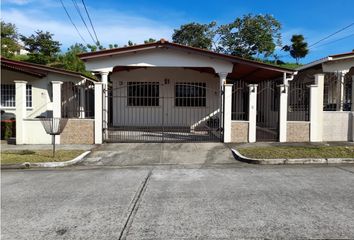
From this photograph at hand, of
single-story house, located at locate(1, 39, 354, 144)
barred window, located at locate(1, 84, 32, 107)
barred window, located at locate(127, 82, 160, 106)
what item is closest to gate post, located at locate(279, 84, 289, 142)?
single-story house, located at locate(1, 39, 354, 144)

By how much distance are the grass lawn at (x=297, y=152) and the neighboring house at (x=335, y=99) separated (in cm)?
203

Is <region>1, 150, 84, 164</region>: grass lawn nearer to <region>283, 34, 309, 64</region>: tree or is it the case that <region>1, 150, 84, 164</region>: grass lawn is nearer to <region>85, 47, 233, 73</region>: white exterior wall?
<region>85, 47, 233, 73</region>: white exterior wall

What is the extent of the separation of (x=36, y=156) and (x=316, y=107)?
32.9ft

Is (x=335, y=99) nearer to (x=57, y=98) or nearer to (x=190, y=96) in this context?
(x=190, y=96)

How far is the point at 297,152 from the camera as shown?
31.8ft

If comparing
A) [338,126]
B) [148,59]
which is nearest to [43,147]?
[148,59]

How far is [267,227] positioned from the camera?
4086 millimetres

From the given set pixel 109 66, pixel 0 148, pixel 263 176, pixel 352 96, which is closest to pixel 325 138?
pixel 352 96

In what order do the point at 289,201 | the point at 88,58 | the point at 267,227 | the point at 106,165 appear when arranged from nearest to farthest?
the point at 267,227 → the point at 289,201 → the point at 106,165 → the point at 88,58

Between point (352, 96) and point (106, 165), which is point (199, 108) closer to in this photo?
point (352, 96)

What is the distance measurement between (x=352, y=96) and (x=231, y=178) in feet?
27.3

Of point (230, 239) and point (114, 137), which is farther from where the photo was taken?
point (114, 137)

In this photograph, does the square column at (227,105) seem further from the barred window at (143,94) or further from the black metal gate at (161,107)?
the barred window at (143,94)

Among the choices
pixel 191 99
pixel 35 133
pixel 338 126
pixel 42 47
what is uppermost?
pixel 42 47
